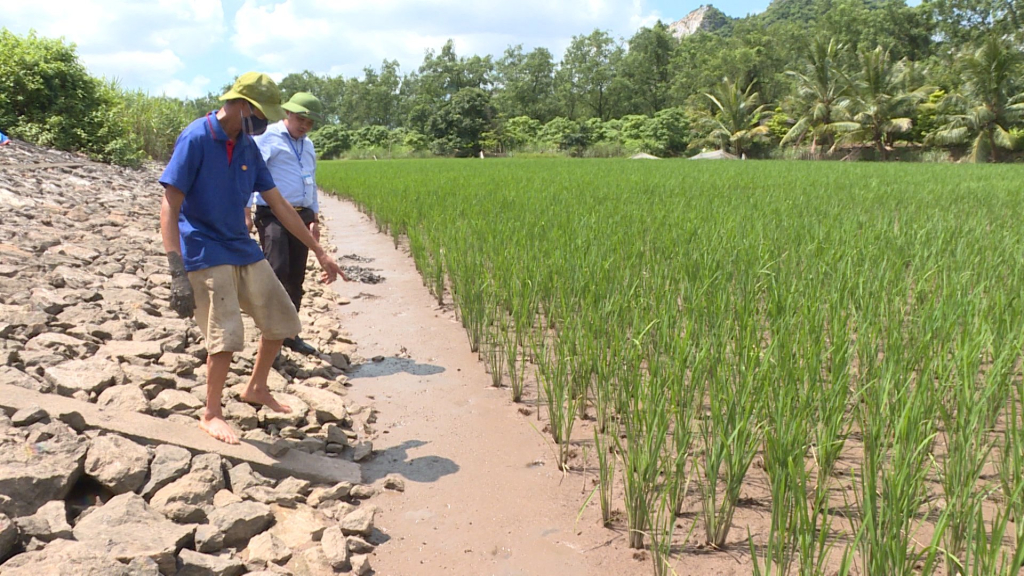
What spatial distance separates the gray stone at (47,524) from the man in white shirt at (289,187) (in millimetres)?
1884

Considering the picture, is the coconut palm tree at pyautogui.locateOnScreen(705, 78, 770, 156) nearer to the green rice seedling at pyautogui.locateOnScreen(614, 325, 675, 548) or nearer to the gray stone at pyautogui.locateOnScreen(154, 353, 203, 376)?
the gray stone at pyautogui.locateOnScreen(154, 353, 203, 376)

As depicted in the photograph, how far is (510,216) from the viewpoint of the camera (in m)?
6.74

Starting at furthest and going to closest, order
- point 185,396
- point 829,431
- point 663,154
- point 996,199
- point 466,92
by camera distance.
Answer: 1. point 466,92
2. point 663,154
3. point 996,199
4. point 185,396
5. point 829,431

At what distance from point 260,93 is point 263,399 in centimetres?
127

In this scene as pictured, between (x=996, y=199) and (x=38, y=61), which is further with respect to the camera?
(x=38, y=61)

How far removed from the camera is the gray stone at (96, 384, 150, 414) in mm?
2783

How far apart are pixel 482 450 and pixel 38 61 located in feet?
35.9

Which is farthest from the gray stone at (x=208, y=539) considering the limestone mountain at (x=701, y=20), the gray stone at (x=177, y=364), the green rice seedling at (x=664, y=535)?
the limestone mountain at (x=701, y=20)

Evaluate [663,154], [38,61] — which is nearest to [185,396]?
[38,61]

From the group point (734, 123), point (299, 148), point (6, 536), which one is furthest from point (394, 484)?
point (734, 123)

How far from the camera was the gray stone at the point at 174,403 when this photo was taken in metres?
2.86

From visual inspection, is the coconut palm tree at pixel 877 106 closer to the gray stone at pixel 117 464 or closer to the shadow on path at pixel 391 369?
the shadow on path at pixel 391 369

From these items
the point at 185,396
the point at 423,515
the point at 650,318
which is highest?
the point at 650,318

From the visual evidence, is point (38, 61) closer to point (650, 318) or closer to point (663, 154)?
point (650, 318)
